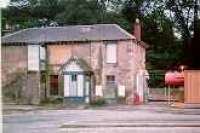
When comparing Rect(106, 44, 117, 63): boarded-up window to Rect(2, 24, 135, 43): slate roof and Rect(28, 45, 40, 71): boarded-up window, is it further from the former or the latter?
Rect(28, 45, 40, 71): boarded-up window

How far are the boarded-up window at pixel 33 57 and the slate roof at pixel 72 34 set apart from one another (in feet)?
2.26

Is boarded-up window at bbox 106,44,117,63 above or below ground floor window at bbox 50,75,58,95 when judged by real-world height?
above

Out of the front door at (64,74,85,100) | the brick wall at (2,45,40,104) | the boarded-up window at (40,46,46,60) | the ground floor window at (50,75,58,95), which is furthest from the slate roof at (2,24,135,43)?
the front door at (64,74,85,100)

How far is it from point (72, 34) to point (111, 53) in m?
5.20

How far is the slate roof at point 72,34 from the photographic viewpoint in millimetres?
52000

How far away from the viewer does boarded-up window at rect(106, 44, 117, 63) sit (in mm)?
51156

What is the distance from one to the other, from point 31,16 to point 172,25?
2042 centimetres

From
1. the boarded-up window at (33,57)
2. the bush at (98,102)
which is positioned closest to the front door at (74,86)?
the bush at (98,102)

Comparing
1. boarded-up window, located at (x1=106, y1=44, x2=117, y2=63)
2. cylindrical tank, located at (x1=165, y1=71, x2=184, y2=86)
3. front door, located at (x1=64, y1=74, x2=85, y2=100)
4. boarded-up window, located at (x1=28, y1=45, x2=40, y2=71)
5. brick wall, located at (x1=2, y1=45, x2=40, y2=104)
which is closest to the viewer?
front door, located at (x1=64, y1=74, x2=85, y2=100)

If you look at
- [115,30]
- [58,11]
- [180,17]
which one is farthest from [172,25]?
[115,30]

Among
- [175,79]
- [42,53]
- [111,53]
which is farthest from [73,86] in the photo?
[175,79]

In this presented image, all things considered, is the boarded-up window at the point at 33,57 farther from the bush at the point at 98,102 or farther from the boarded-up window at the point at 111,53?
the bush at the point at 98,102

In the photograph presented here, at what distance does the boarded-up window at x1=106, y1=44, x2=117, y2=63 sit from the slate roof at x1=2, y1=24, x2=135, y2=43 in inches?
29.2

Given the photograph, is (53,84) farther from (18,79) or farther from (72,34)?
(72,34)
